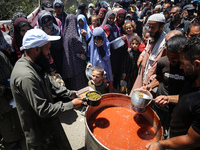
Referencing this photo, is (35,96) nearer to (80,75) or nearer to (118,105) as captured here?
(118,105)

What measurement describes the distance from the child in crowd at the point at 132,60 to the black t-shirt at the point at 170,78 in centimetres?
141

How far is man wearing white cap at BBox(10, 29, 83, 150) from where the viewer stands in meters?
1.45

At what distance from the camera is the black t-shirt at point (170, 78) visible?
6.83 feet

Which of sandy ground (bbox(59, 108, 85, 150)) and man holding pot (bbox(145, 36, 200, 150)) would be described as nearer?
man holding pot (bbox(145, 36, 200, 150))

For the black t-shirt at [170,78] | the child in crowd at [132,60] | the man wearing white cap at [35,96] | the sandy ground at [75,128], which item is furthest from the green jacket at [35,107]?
the child in crowd at [132,60]

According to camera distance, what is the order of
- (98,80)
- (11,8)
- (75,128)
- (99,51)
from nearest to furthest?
(98,80) < (75,128) < (99,51) < (11,8)

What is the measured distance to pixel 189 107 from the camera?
1.22 metres

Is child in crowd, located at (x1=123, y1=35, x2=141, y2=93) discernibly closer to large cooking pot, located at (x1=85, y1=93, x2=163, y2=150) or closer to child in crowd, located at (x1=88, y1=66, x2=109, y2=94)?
child in crowd, located at (x1=88, y1=66, x2=109, y2=94)

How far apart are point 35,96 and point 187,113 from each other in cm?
153

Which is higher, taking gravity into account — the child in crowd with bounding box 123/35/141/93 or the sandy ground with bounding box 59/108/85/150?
the child in crowd with bounding box 123/35/141/93

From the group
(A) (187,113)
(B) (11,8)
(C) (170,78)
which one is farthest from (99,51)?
(B) (11,8)

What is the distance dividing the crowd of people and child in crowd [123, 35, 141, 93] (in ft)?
0.05

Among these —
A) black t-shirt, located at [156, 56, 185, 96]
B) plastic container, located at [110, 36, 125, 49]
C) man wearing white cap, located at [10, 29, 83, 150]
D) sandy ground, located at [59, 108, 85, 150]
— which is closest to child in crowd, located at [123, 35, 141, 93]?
plastic container, located at [110, 36, 125, 49]

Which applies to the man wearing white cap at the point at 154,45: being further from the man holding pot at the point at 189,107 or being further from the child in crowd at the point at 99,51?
the man holding pot at the point at 189,107
